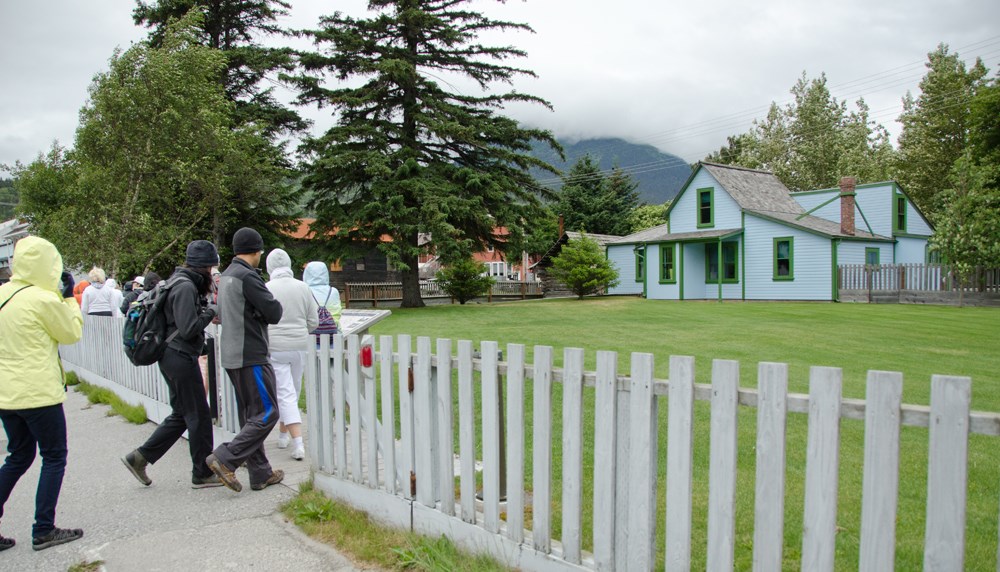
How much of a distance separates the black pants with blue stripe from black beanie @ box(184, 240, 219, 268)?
0.89 m

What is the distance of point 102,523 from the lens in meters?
4.91

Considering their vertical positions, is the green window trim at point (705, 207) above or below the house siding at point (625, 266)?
above

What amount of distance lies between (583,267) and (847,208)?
1303 cm

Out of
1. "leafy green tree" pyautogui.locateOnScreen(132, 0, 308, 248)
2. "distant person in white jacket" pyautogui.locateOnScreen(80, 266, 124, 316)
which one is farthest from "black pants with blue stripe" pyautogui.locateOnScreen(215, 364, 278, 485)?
"leafy green tree" pyautogui.locateOnScreen(132, 0, 308, 248)

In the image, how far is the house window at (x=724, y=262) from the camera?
3322cm

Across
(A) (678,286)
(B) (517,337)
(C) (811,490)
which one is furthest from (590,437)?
(A) (678,286)

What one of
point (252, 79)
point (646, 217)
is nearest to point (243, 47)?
point (252, 79)

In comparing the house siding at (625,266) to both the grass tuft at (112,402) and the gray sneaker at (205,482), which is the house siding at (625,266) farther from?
the gray sneaker at (205,482)

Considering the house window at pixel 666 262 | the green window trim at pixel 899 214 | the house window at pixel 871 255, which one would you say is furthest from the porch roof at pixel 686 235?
the green window trim at pixel 899 214

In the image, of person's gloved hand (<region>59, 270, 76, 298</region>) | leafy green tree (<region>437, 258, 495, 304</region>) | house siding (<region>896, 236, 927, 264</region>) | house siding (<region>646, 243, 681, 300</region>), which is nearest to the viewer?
person's gloved hand (<region>59, 270, 76, 298</region>)

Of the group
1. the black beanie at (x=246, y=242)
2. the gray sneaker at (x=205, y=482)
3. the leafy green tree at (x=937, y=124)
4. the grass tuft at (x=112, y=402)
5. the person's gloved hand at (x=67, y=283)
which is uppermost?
the leafy green tree at (x=937, y=124)

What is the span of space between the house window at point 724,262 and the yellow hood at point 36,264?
31738mm

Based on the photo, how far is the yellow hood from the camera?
14.4ft

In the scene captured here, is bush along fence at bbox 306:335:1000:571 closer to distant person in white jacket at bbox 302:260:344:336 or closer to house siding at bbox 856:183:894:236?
distant person in white jacket at bbox 302:260:344:336
